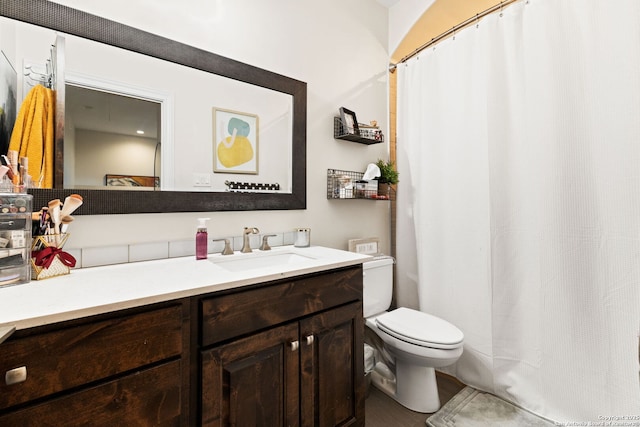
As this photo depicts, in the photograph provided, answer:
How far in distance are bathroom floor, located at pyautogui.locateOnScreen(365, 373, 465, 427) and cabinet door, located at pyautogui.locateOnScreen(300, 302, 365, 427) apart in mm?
287

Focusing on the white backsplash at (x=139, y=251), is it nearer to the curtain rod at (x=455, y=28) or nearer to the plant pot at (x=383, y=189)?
the plant pot at (x=383, y=189)

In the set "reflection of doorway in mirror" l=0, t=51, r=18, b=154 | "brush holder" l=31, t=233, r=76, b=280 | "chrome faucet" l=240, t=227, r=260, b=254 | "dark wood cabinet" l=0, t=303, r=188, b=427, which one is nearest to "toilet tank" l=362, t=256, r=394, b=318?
"chrome faucet" l=240, t=227, r=260, b=254

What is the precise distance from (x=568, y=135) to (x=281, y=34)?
160 centimetres

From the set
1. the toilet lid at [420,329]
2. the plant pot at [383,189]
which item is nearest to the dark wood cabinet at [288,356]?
the toilet lid at [420,329]

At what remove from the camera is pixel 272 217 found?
1.68 m

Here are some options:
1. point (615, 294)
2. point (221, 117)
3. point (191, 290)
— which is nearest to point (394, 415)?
point (615, 294)

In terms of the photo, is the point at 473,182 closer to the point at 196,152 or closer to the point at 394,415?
the point at 394,415

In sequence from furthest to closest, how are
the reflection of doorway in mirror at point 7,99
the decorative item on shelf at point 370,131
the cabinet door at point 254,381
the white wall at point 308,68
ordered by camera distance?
1. the decorative item on shelf at point 370,131
2. the white wall at point 308,68
3. the reflection of doorway in mirror at point 7,99
4. the cabinet door at point 254,381

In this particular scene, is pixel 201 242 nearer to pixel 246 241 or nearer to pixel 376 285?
pixel 246 241

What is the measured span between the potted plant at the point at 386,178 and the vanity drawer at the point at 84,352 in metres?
1.60

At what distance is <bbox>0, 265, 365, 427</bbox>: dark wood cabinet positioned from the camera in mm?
679

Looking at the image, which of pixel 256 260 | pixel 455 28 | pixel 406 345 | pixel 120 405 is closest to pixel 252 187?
pixel 256 260

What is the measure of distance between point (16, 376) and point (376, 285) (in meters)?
1.61

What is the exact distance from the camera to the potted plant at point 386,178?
209 cm
